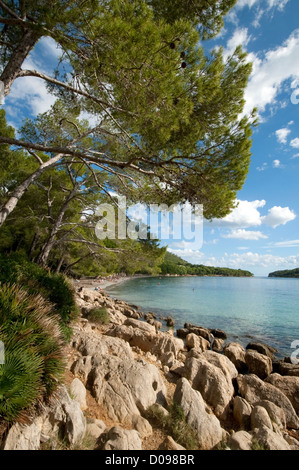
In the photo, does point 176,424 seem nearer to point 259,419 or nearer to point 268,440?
point 268,440

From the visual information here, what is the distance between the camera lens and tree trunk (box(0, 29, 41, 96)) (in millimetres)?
4984

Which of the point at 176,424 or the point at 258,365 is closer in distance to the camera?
the point at 176,424

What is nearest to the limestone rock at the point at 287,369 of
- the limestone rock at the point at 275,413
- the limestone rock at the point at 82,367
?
the limestone rock at the point at 275,413

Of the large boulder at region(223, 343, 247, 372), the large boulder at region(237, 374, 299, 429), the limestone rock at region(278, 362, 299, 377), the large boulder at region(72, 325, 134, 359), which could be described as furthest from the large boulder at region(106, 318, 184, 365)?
the limestone rock at region(278, 362, 299, 377)

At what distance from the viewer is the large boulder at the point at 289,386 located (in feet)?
21.7

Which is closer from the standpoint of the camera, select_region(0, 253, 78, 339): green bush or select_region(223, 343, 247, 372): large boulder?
select_region(0, 253, 78, 339): green bush

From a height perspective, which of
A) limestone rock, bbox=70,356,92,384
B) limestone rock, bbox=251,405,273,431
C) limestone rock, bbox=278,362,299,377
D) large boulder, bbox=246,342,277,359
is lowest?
large boulder, bbox=246,342,277,359

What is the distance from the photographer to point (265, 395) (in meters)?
A: 6.11

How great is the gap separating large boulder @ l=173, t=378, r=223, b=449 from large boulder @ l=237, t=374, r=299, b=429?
250 centimetres

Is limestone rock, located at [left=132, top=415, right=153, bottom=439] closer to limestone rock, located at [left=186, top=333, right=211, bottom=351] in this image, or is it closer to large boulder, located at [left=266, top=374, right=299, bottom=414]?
large boulder, located at [left=266, top=374, right=299, bottom=414]

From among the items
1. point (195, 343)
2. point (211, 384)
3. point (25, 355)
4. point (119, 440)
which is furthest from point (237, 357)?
point (25, 355)

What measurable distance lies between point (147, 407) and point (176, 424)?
2.31 ft

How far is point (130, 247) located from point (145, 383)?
811 centimetres
